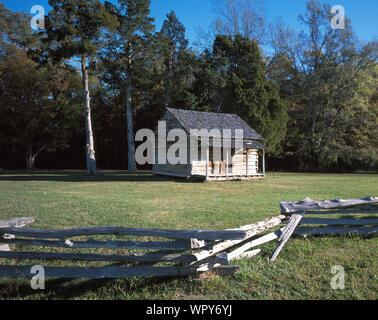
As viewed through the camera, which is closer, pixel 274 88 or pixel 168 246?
pixel 168 246

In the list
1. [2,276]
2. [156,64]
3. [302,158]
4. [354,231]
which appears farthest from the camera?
[302,158]

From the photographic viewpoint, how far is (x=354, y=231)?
598cm

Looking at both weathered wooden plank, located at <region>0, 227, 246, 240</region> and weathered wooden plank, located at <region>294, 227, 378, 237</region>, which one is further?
weathered wooden plank, located at <region>294, 227, 378, 237</region>

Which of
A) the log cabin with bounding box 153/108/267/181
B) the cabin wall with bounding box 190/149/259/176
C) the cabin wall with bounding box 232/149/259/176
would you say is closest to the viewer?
the log cabin with bounding box 153/108/267/181

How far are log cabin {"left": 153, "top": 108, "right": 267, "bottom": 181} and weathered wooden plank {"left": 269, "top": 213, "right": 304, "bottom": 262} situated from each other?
1501 centimetres

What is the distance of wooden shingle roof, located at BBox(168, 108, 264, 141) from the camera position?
2209 centimetres

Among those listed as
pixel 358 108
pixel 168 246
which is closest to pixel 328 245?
pixel 168 246

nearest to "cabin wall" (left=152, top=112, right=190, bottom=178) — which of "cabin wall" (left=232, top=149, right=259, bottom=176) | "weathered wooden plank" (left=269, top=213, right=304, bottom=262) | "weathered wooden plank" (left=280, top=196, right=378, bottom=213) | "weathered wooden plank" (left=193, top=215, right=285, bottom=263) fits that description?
"cabin wall" (left=232, top=149, right=259, bottom=176)

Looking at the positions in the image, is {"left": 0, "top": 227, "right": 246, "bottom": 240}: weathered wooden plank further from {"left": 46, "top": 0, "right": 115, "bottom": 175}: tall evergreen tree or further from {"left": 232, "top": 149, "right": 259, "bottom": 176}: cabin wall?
{"left": 46, "top": 0, "right": 115, "bottom": 175}: tall evergreen tree

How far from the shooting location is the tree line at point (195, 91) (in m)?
30.1

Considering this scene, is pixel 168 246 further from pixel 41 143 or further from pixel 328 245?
pixel 41 143

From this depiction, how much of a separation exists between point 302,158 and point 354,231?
33285 mm
